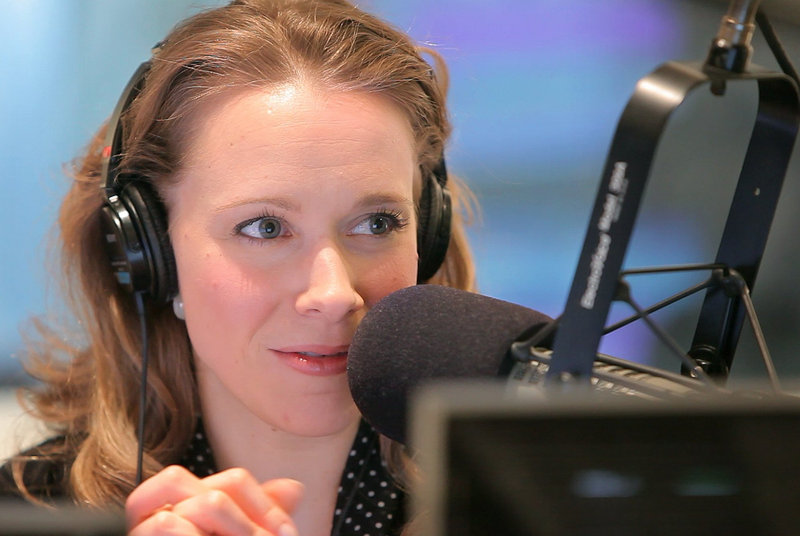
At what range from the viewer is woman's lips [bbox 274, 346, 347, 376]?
1203 millimetres

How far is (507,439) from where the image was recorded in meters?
0.50

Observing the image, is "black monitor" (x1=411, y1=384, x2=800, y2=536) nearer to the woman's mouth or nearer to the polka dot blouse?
the woman's mouth

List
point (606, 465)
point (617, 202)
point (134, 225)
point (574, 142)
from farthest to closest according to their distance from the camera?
1. point (574, 142)
2. point (134, 225)
3. point (617, 202)
4. point (606, 465)

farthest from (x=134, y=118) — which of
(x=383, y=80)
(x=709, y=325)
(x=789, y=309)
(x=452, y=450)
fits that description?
(x=789, y=309)

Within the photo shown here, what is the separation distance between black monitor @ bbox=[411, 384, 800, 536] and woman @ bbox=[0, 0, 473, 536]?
0.65 m

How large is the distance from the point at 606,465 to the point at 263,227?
784 mm

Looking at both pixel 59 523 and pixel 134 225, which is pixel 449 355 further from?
pixel 134 225

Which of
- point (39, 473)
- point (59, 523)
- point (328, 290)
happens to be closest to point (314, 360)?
point (328, 290)

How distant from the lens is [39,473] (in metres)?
1.44

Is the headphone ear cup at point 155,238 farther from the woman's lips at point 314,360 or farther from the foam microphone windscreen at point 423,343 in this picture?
the foam microphone windscreen at point 423,343

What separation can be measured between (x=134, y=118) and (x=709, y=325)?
2.62ft

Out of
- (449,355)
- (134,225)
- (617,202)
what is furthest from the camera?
(134,225)

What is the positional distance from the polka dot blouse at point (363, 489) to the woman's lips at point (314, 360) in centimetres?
21

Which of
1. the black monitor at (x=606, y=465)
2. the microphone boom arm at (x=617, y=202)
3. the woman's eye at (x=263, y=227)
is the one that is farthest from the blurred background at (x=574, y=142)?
the black monitor at (x=606, y=465)
